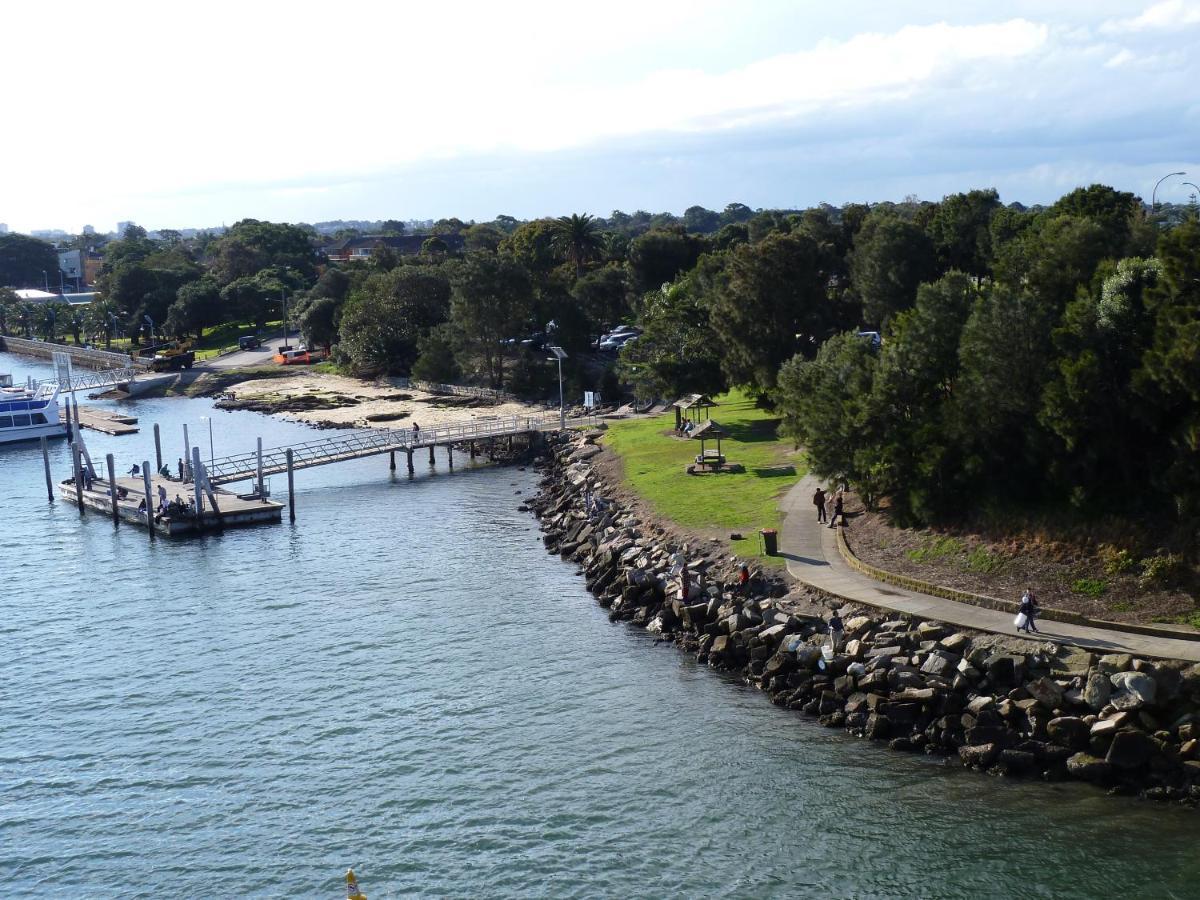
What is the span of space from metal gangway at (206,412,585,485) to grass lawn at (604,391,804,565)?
25.3 ft

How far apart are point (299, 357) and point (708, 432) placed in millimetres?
76715

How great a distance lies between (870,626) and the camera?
35.7 meters

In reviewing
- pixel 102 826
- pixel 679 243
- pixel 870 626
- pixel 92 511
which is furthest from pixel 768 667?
pixel 679 243

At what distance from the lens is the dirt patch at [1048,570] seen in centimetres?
3353

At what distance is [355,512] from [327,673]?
25.2 meters

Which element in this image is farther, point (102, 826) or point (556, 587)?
point (556, 587)

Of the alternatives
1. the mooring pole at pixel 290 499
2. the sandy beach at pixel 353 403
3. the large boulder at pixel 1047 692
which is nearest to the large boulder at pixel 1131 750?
the large boulder at pixel 1047 692

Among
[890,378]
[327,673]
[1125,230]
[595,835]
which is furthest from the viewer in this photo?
[1125,230]

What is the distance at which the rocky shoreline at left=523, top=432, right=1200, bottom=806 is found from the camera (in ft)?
96.4

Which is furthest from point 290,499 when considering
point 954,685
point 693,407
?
point 954,685

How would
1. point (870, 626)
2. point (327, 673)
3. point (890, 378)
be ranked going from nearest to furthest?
point (870, 626)
point (327, 673)
point (890, 378)

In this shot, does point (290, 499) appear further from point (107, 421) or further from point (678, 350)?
point (107, 421)

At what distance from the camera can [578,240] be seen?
125 meters

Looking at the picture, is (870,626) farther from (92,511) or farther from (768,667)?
(92,511)
